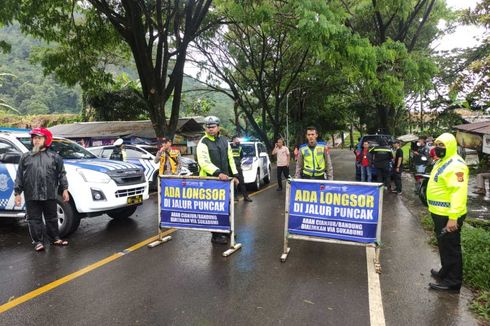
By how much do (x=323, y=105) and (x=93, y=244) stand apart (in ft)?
107

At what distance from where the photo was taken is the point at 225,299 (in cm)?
400

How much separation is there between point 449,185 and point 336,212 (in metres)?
1.48

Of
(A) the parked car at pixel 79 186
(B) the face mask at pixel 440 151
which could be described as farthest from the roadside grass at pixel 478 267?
(A) the parked car at pixel 79 186

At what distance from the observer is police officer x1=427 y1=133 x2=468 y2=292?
4.02 metres

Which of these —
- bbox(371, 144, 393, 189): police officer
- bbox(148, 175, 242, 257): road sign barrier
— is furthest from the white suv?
bbox(148, 175, 242, 257): road sign barrier

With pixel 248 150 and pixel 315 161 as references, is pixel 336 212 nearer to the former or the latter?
pixel 315 161

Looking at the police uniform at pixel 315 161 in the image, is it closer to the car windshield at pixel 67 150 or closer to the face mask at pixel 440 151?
the face mask at pixel 440 151

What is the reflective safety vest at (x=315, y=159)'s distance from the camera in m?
6.47

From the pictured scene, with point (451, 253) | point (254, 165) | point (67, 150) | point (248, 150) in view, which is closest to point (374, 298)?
point (451, 253)

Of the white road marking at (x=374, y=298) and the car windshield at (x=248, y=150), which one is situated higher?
the car windshield at (x=248, y=150)

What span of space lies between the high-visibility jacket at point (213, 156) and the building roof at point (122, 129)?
18154 millimetres

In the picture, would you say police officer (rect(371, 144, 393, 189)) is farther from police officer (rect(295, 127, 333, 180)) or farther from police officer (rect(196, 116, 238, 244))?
police officer (rect(196, 116, 238, 244))

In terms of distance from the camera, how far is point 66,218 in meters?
6.25

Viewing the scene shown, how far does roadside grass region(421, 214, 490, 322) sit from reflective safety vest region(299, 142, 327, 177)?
215cm
